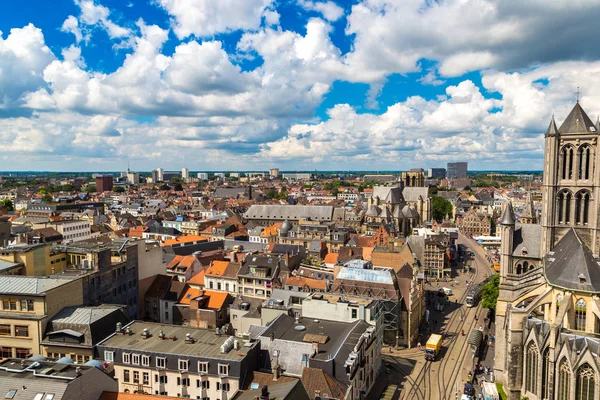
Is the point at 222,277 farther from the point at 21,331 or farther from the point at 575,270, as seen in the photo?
the point at 575,270

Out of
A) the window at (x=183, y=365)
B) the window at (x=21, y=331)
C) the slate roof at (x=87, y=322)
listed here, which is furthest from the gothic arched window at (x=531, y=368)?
the window at (x=21, y=331)

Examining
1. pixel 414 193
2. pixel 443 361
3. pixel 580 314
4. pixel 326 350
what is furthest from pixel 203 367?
pixel 414 193

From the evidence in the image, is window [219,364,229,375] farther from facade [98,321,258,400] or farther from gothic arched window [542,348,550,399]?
gothic arched window [542,348,550,399]

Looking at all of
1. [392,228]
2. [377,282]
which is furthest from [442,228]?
[377,282]

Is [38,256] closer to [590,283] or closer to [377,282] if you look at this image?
[377,282]

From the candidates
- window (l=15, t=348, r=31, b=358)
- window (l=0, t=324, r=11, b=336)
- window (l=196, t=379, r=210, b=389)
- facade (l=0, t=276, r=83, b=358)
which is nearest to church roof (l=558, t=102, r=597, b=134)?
window (l=196, t=379, r=210, b=389)
